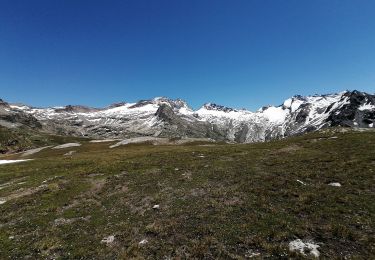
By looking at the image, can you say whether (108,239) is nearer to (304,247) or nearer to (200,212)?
(200,212)

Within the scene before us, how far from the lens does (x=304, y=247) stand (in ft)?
60.1

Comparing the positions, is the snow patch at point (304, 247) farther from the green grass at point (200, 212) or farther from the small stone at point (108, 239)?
the small stone at point (108, 239)

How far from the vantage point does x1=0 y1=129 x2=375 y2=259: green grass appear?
19.5 m

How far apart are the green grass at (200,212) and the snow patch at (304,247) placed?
1.16ft

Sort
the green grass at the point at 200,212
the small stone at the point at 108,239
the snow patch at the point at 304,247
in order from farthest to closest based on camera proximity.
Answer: the small stone at the point at 108,239 → the green grass at the point at 200,212 → the snow patch at the point at 304,247

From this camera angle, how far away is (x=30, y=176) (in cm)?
4691

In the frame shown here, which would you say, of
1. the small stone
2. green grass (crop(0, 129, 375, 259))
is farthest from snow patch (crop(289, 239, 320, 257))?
the small stone

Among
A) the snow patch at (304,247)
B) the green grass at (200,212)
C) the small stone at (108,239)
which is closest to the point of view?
the snow patch at (304,247)

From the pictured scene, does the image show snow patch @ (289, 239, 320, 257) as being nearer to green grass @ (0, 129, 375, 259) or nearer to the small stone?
green grass @ (0, 129, 375, 259)

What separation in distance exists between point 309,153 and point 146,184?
27.1 meters

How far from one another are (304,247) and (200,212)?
29.9 ft

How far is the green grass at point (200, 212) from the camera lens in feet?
64.0

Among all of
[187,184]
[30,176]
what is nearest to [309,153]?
[187,184]

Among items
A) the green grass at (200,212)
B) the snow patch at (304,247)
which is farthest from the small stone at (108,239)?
the snow patch at (304,247)
